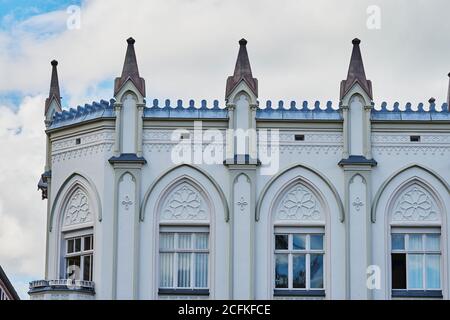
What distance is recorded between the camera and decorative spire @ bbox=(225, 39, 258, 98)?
164 ft

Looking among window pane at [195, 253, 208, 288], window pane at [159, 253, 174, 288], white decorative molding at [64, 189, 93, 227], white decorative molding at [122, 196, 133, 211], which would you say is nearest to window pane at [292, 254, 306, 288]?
window pane at [195, 253, 208, 288]

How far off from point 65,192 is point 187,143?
18.3 ft

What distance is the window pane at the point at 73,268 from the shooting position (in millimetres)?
50438

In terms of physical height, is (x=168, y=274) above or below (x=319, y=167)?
below

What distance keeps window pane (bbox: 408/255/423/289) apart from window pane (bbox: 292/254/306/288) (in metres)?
4.20

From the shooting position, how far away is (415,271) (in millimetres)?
49438

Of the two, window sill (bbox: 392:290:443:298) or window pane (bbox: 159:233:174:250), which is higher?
window pane (bbox: 159:233:174:250)

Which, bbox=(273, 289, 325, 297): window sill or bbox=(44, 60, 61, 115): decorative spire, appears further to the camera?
bbox=(44, 60, 61, 115): decorative spire

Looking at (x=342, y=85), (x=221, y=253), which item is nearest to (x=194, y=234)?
(x=221, y=253)

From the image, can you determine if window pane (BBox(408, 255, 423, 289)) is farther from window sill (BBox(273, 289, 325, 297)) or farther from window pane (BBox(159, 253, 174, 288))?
window pane (BBox(159, 253, 174, 288))

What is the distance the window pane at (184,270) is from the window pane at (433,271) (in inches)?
374

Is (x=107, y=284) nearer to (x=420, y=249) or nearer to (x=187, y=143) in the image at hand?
(x=187, y=143)

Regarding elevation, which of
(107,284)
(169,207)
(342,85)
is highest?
(342,85)

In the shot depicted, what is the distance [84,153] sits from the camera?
50719mm
